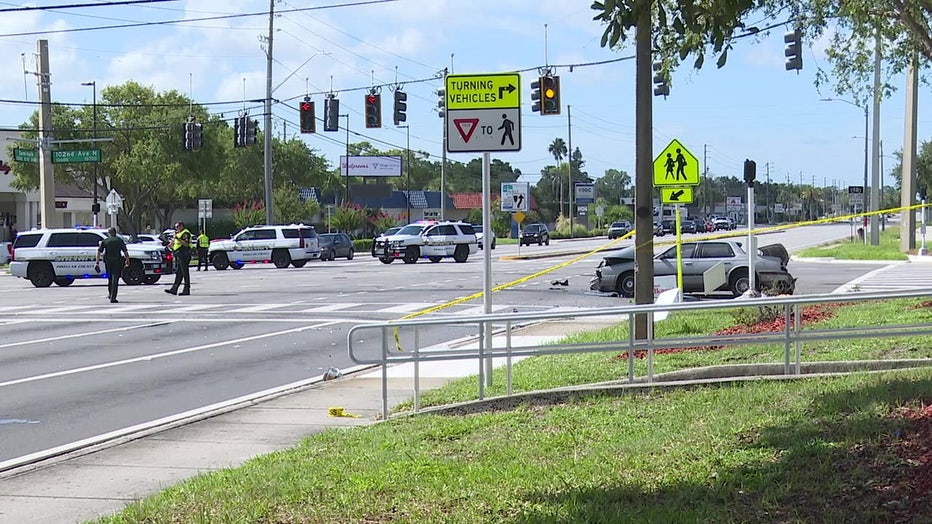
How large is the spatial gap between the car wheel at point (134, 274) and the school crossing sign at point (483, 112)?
26.7 m

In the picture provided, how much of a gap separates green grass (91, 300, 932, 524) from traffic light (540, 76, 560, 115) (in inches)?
835

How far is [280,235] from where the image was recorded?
4906 centimetres

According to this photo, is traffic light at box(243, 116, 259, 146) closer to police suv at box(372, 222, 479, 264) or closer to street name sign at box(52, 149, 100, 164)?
street name sign at box(52, 149, 100, 164)

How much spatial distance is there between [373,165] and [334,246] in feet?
222

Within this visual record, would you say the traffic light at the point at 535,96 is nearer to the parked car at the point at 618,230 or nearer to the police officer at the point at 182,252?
the police officer at the point at 182,252

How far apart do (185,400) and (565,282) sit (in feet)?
66.3

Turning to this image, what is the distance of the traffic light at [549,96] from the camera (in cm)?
3059

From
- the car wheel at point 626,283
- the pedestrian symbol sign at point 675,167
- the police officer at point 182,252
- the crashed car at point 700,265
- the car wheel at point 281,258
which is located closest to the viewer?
the pedestrian symbol sign at point 675,167

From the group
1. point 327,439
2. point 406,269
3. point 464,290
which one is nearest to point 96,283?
point 406,269

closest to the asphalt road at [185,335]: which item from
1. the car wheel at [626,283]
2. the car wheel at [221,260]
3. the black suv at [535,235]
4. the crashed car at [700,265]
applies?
the car wheel at [626,283]

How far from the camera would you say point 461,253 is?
50.0m

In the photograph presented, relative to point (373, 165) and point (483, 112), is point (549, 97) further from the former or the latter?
point (373, 165)

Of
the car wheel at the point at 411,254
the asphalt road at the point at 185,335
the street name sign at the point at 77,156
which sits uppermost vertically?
the street name sign at the point at 77,156

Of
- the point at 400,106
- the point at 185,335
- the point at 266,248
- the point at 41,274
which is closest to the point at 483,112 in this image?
the point at 185,335
